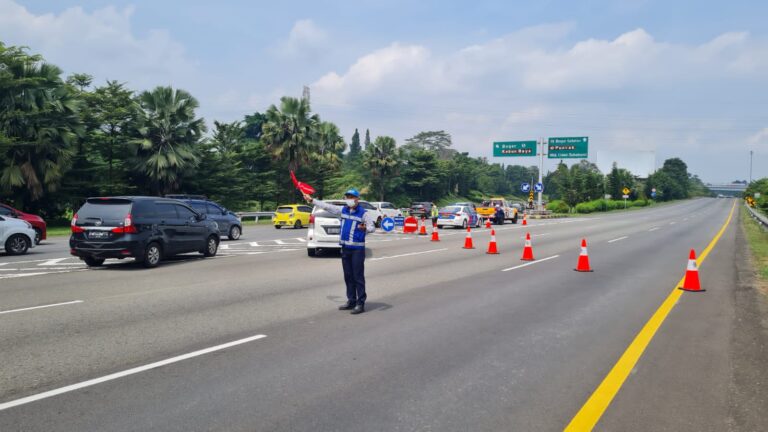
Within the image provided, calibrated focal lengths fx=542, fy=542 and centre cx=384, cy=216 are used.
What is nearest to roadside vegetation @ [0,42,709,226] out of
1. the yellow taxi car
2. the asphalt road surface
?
the yellow taxi car

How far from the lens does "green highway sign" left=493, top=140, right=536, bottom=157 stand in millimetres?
54375

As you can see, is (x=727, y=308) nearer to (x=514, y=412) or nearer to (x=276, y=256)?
(x=514, y=412)

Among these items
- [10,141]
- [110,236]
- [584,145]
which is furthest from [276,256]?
[584,145]

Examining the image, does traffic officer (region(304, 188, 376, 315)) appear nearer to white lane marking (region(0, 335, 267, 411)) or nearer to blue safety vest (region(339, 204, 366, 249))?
blue safety vest (region(339, 204, 366, 249))

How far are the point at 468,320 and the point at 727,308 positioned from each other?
478 cm

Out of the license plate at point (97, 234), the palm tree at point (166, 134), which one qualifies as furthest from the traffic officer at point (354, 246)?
the palm tree at point (166, 134)

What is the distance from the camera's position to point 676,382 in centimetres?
521

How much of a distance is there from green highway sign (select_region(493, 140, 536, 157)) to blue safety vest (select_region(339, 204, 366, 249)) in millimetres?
48730

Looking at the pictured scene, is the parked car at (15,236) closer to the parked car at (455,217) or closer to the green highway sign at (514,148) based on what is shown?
the parked car at (455,217)

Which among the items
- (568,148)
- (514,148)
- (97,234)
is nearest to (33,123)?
(97,234)

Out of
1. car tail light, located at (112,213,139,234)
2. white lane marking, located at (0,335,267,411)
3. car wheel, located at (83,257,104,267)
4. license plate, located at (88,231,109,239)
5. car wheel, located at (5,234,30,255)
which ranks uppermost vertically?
car tail light, located at (112,213,139,234)

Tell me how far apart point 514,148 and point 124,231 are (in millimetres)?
47631

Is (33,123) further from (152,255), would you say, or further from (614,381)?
(614,381)

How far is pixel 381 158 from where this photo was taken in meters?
63.8
